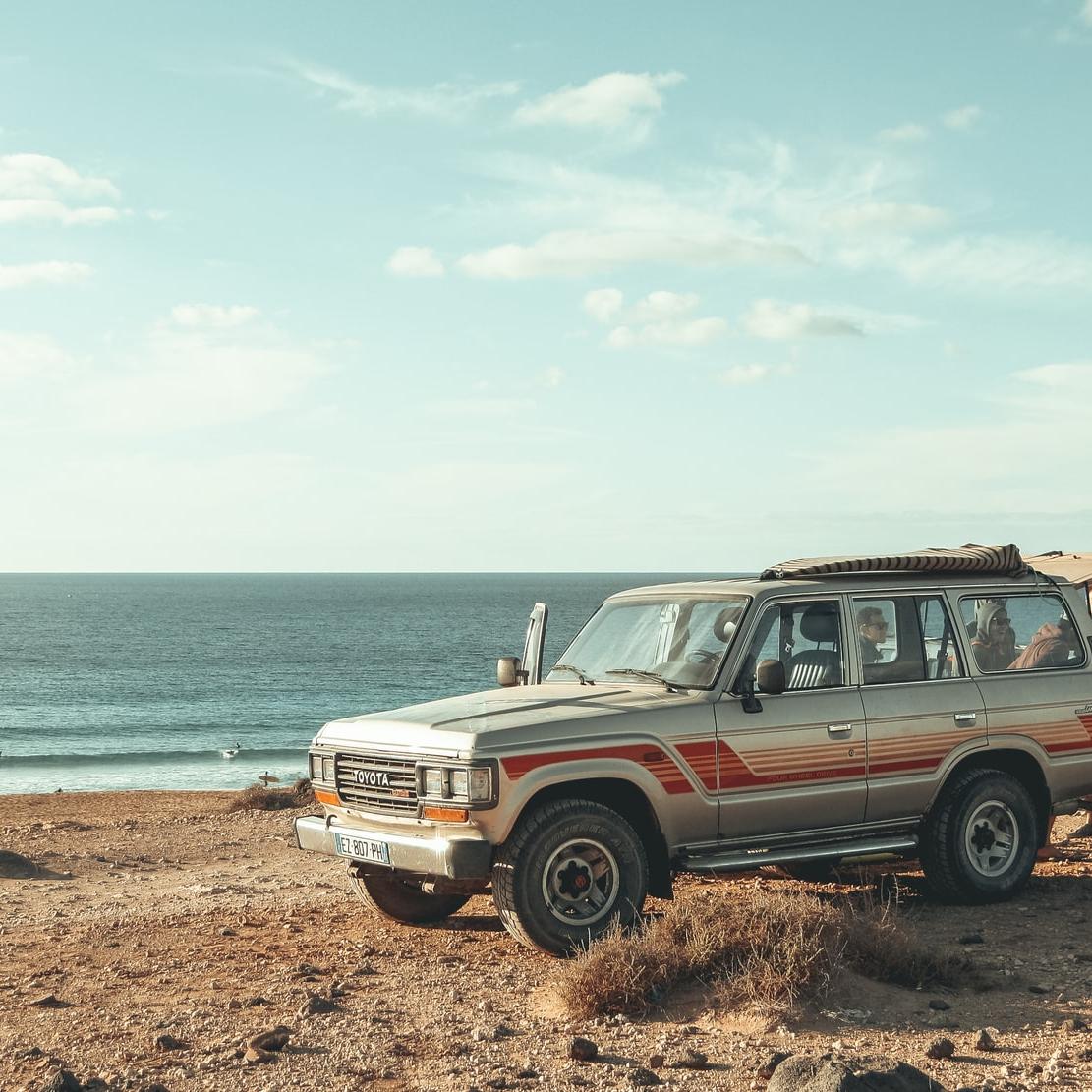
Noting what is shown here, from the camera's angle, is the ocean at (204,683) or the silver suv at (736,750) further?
the ocean at (204,683)

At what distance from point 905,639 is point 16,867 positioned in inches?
307

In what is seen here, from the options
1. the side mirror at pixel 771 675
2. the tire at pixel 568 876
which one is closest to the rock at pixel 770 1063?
the tire at pixel 568 876

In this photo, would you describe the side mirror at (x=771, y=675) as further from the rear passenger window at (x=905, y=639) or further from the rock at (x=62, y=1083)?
the rock at (x=62, y=1083)

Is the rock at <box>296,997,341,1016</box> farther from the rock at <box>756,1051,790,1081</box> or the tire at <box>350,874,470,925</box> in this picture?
the rock at <box>756,1051,790,1081</box>

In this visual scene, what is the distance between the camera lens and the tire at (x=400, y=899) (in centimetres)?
843

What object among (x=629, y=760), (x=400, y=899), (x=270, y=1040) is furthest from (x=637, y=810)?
(x=270, y=1040)

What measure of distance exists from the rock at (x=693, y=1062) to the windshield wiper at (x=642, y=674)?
2.76 meters

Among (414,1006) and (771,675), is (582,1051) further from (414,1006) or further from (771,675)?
(771,675)

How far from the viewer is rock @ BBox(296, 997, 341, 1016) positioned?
632cm

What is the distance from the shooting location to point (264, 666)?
67750 mm

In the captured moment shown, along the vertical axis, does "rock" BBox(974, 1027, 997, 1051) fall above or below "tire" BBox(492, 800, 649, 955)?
below

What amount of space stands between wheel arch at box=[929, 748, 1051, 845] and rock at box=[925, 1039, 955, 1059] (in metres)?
3.48

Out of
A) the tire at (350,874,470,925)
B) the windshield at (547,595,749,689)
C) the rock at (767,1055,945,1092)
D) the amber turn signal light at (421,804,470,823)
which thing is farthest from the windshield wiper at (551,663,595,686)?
the rock at (767,1055,945,1092)

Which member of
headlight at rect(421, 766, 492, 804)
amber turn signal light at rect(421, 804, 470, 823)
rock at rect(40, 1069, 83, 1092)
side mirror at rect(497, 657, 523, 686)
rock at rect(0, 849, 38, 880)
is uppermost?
side mirror at rect(497, 657, 523, 686)
